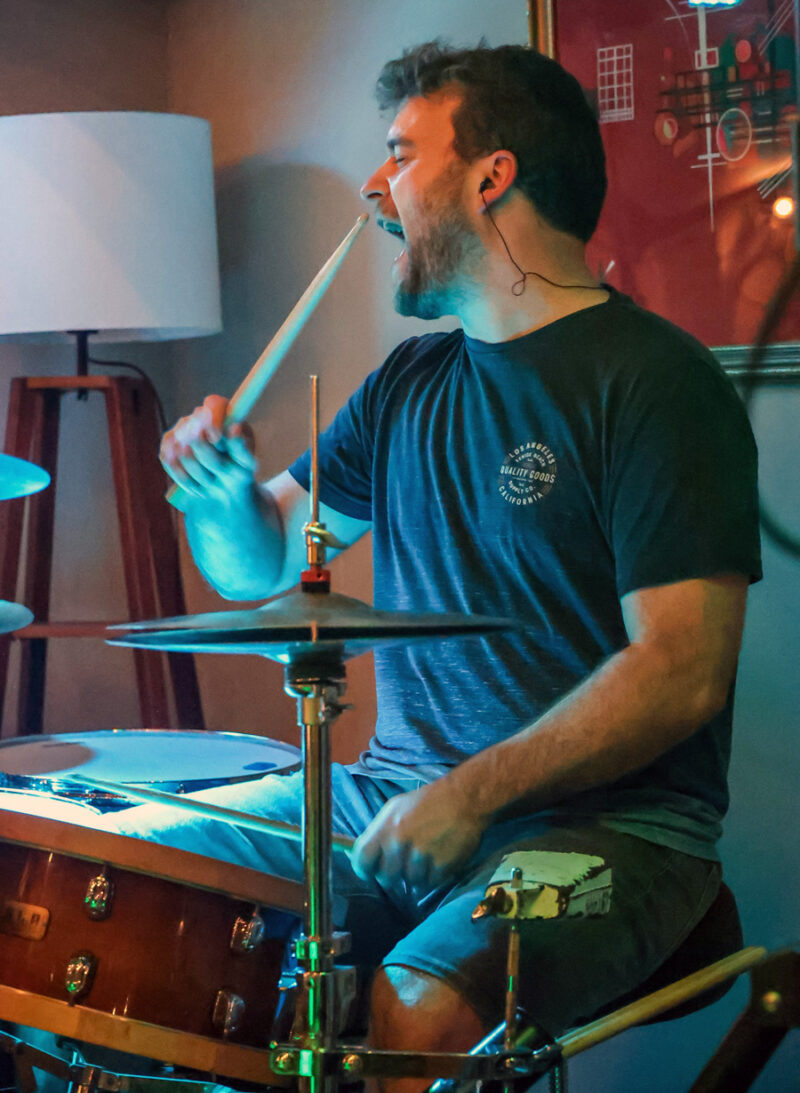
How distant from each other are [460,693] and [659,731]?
0.27m

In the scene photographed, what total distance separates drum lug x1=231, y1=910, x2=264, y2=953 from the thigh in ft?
0.38

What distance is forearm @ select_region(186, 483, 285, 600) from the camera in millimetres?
1592

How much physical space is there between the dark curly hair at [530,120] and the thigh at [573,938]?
2.39 feet

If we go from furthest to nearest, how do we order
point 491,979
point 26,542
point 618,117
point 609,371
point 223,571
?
point 26,542 < point 618,117 < point 223,571 < point 609,371 < point 491,979

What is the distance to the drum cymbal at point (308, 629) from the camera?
918mm

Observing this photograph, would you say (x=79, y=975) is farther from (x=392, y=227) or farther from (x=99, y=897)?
(x=392, y=227)

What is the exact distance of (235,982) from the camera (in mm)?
1115

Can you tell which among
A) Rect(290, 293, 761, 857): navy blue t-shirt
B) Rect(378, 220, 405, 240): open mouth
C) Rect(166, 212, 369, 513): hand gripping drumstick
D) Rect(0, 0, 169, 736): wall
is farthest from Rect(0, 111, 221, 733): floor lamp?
Rect(166, 212, 369, 513): hand gripping drumstick

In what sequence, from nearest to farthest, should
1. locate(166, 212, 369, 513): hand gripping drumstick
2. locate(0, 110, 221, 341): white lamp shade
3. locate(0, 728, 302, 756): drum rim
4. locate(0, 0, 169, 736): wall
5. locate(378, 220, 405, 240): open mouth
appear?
locate(166, 212, 369, 513): hand gripping drumstick → locate(378, 220, 405, 240): open mouth → locate(0, 728, 302, 756): drum rim → locate(0, 110, 221, 341): white lamp shade → locate(0, 0, 169, 736): wall

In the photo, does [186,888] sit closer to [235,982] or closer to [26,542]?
[235,982]

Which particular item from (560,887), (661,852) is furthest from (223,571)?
(560,887)

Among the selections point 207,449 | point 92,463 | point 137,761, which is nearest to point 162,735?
point 137,761

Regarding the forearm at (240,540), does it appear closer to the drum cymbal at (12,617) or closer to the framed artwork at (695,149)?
the drum cymbal at (12,617)

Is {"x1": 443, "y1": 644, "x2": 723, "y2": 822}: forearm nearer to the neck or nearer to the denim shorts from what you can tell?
the denim shorts
